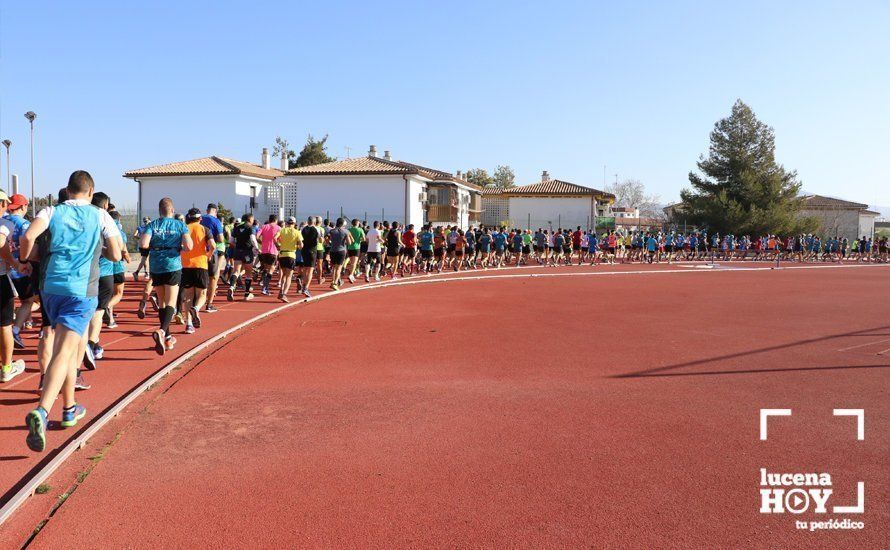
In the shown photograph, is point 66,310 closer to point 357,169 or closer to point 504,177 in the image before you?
point 357,169

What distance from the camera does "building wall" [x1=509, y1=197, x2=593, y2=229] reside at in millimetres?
58831

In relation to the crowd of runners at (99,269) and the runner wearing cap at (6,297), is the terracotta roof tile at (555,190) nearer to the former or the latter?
the crowd of runners at (99,269)

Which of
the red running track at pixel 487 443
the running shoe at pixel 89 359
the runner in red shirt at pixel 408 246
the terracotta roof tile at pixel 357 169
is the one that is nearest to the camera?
the red running track at pixel 487 443

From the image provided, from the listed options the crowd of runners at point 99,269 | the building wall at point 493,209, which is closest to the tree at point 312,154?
the building wall at point 493,209

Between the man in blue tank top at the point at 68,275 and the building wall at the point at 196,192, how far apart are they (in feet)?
132

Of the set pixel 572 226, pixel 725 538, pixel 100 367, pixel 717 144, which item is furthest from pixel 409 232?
pixel 717 144

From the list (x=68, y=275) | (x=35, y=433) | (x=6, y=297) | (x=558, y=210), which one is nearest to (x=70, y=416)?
(x=35, y=433)

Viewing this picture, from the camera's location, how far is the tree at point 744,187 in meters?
53.3

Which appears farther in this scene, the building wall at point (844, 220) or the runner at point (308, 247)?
the building wall at point (844, 220)

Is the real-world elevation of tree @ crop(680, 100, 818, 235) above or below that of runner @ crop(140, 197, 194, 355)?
above

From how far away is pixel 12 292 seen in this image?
247 inches

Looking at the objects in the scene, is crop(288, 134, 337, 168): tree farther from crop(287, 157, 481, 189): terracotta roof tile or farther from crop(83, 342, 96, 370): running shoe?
crop(83, 342, 96, 370): running shoe

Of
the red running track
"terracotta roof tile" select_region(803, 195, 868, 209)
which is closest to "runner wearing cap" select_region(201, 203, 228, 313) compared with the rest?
the red running track

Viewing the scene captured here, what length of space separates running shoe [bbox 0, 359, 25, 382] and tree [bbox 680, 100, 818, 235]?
53.8 metres
